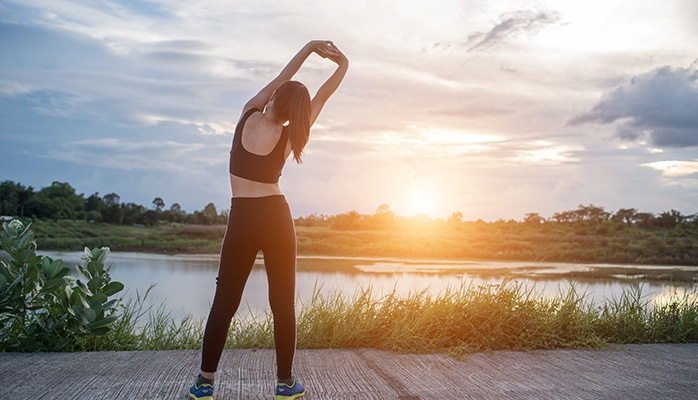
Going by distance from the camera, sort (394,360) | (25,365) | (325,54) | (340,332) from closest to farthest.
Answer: (325,54), (25,365), (394,360), (340,332)

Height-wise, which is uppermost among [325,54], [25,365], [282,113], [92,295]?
[325,54]

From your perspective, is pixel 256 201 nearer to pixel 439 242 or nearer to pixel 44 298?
pixel 44 298

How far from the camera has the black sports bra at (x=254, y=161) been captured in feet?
9.47

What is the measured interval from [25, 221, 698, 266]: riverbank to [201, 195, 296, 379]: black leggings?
37.9ft

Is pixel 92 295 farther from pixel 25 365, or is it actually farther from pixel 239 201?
pixel 239 201

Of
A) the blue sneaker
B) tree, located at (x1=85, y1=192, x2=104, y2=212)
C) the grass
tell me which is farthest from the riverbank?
the blue sneaker

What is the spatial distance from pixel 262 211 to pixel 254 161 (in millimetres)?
269

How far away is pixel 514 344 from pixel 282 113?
2.96 m

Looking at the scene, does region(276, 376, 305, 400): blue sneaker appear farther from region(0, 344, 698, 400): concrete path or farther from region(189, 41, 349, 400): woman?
region(0, 344, 698, 400): concrete path

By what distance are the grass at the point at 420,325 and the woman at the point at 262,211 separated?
147 cm

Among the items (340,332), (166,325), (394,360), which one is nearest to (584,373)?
(394,360)

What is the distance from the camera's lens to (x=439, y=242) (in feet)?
49.3

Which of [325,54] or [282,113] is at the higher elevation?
[325,54]

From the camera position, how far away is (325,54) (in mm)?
3299
